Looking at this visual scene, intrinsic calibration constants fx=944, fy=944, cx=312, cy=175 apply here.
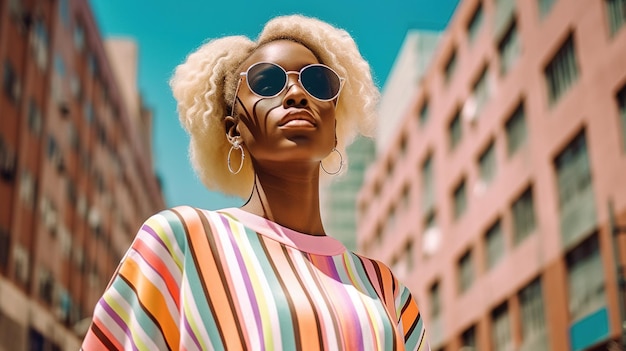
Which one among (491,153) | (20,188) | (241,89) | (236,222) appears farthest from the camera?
(491,153)

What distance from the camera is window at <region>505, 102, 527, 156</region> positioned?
32.8m

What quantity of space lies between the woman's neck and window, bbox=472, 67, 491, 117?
3527 cm

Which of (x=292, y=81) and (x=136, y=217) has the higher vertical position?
(x=136, y=217)

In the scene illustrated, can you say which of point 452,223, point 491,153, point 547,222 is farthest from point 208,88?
point 452,223

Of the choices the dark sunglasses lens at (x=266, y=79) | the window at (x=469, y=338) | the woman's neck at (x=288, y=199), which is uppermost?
the window at (x=469, y=338)

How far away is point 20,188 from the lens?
32500 mm

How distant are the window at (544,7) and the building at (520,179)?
0.28ft

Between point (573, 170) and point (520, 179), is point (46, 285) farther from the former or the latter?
point (573, 170)

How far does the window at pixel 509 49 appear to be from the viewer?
33.7 metres

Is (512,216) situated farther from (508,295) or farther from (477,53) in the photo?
(477,53)

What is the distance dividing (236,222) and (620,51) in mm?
22640

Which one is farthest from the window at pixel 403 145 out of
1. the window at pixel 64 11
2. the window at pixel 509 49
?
the window at pixel 64 11

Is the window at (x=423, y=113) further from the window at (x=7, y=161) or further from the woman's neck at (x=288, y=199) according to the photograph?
the woman's neck at (x=288, y=199)

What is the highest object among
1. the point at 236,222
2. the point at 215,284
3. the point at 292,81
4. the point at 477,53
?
the point at 477,53
